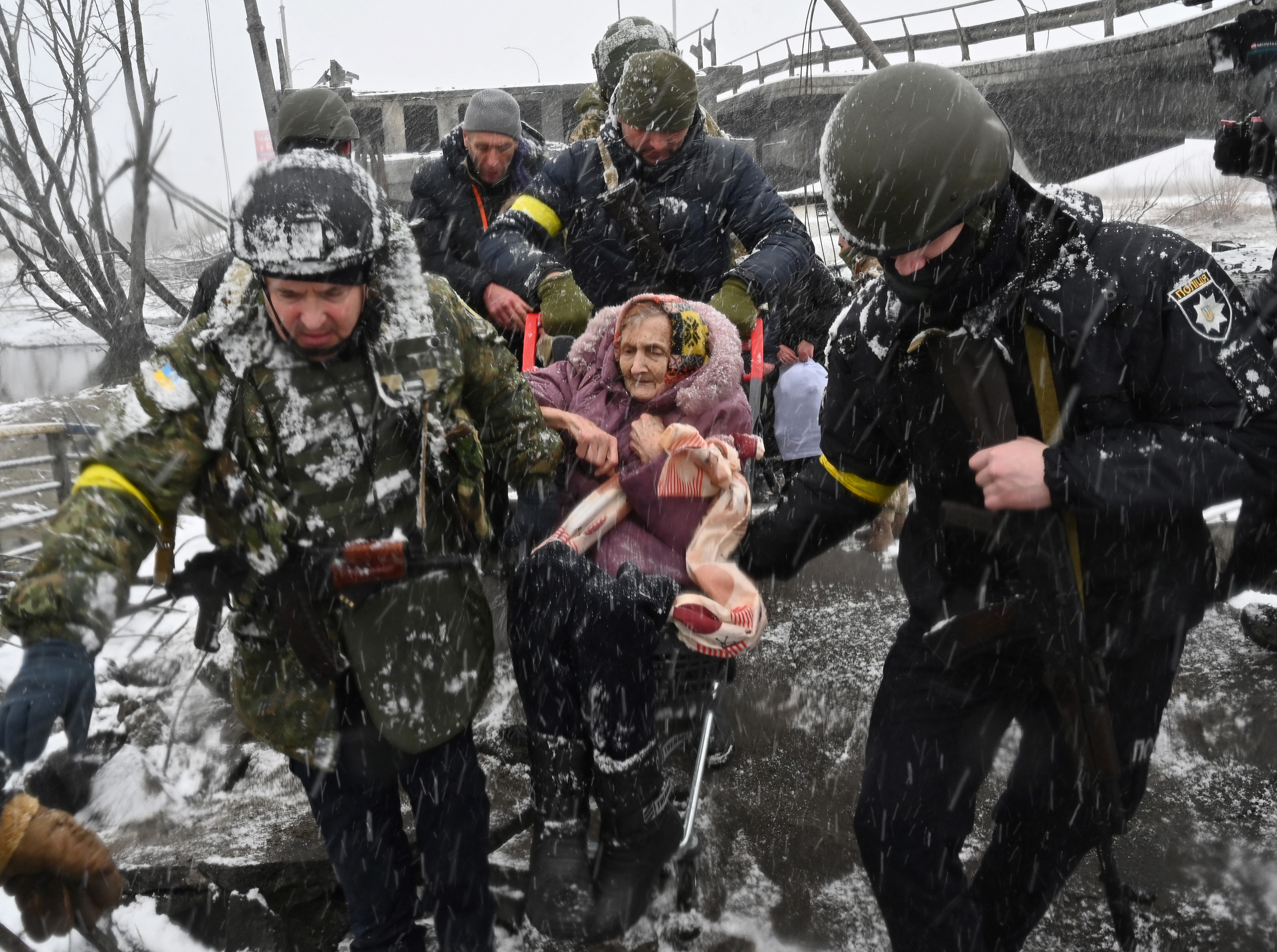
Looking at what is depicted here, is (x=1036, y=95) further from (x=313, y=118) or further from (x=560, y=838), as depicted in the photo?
(x=560, y=838)

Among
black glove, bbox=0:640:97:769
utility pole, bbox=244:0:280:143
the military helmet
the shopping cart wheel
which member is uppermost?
utility pole, bbox=244:0:280:143

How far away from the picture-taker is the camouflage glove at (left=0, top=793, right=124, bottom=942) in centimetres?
169

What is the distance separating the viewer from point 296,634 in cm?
211

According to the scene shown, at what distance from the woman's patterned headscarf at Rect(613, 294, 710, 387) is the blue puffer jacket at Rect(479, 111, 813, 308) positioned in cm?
58

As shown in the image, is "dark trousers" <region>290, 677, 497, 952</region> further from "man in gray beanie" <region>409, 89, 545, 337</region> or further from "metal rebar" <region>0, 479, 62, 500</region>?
"metal rebar" <region>0, 479, 62, 500</region>

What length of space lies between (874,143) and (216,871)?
3105 millimetres

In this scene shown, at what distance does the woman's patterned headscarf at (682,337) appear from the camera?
3176 millimetres

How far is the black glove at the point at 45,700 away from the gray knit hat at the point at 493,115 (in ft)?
11.0

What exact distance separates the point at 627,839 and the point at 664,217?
2.44m

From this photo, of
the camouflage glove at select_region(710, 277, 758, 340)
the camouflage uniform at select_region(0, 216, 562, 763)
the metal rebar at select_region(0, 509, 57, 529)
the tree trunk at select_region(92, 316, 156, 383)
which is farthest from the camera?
the tree trunk at select_region(92, 316, 156, 383)

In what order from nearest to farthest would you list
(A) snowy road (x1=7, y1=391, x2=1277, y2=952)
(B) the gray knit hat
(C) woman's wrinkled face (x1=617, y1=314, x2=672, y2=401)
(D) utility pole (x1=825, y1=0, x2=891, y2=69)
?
(A) snowy road (x1=7, y1=391, x2=1277, y2=952)
(C) woman's wrinkled face (x1=617, y1=314, x2=672, y2=401)
(B) the gray knit hat
(D) utility pole (x1=825, y1=0, x2=891, y2=69)

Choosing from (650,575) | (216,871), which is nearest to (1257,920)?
(650,575)

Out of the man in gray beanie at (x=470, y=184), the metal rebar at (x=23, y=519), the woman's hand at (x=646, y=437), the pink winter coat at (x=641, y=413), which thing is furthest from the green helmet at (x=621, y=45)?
the metal rebar at (x=23, y=519)

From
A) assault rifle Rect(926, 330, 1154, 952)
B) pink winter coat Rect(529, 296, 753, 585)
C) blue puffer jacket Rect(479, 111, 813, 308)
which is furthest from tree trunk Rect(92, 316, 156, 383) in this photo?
assault rifle Rect(926, 330, 1154, 952)
